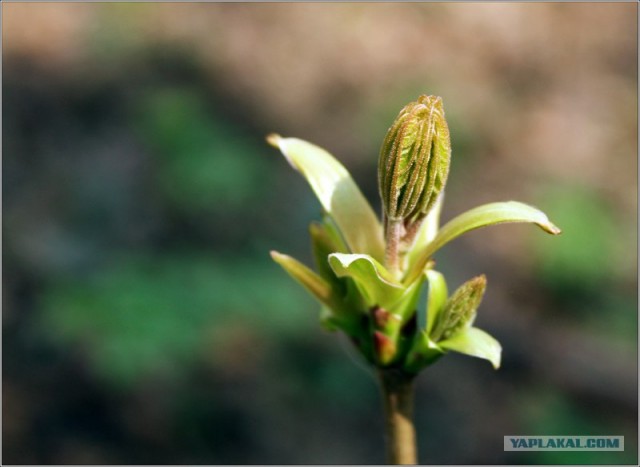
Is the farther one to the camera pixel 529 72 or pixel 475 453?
pixel 529 72

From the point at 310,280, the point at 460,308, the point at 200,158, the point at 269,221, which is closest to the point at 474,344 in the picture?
the point at 460,308

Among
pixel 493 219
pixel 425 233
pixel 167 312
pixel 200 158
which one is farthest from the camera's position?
pixel 200 158

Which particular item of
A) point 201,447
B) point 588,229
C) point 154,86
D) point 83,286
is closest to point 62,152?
point 154,86

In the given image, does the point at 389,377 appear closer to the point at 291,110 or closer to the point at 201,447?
the point at 201,447

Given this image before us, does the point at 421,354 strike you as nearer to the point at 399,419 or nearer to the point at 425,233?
the point at 399,419

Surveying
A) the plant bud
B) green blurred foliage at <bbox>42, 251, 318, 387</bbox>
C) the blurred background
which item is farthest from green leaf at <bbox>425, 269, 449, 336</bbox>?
green blurred foliage at <bbox>42, 251, 318, 387</bbox>

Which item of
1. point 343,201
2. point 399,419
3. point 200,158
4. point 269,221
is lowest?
point 399,419
